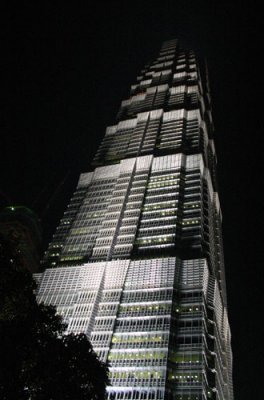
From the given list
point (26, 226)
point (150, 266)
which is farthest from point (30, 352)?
point (26, 226)

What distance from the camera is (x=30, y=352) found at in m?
28.3

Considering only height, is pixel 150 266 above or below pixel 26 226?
below

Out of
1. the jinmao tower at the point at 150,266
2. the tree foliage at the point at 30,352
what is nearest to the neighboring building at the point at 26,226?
the jinmao tower at the point at 150,266

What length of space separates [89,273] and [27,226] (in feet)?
226

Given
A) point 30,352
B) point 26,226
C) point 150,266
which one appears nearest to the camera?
point 30,352

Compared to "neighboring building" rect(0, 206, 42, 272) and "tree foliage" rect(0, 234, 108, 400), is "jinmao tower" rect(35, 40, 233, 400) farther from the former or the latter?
"tree foliage" rect(0, 234, 108, 400)

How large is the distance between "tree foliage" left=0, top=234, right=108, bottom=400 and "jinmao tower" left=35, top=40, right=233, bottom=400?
60557 mm

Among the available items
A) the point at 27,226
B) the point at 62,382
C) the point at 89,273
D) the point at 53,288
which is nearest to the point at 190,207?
the point at 89,273

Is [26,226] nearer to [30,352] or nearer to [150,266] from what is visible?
[150,266]

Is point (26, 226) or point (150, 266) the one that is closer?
point (150, 266)

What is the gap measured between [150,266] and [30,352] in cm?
8571

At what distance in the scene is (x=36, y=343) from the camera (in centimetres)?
2944

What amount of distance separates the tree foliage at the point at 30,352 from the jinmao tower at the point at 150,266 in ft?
199

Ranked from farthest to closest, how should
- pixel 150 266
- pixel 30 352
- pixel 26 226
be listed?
pixel 26 226, pixel 150 266, pixel 30 352
